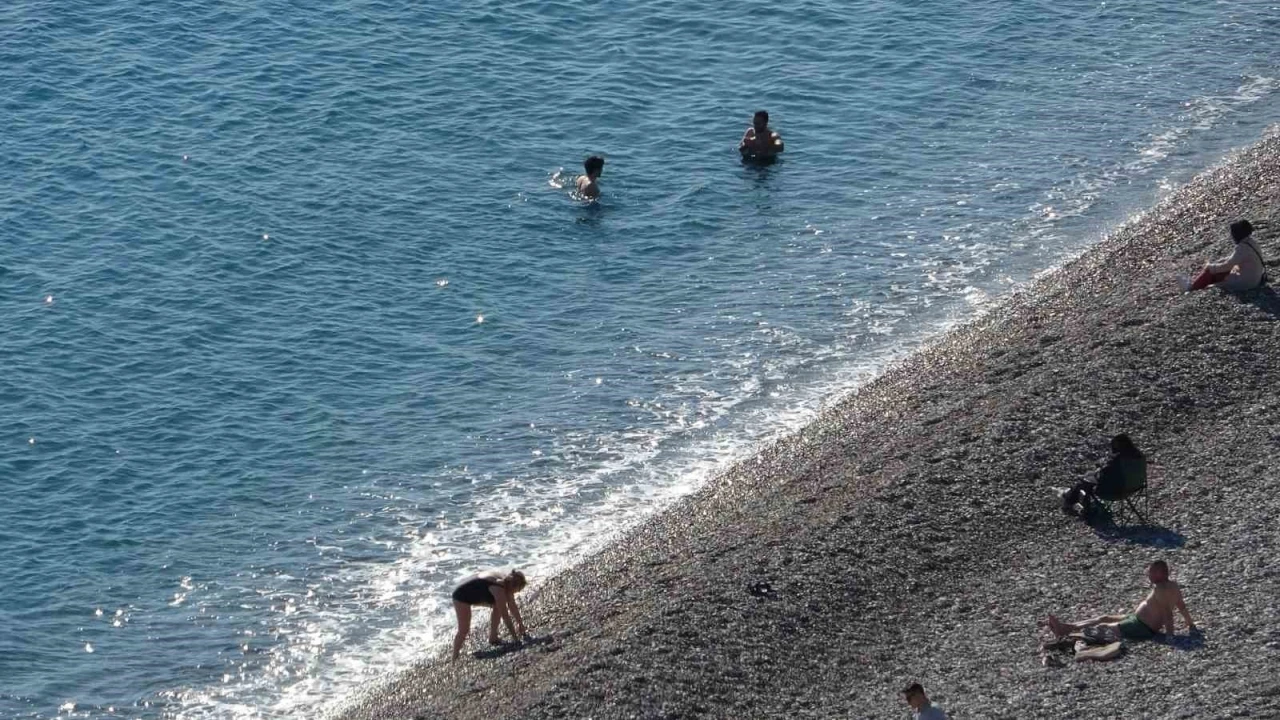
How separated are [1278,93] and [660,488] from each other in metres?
21.7

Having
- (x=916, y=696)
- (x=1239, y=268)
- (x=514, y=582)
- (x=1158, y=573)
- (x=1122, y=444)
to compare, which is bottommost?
(x=514, y=582)

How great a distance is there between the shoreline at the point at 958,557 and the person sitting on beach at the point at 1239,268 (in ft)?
0.95

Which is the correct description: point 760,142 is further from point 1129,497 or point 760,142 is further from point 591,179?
point 1129,497

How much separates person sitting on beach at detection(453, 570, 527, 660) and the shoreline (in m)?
0.39

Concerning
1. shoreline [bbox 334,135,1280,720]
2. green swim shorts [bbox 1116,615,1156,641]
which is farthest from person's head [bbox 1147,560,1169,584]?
shoreline [bbox 334,135,1280,720]

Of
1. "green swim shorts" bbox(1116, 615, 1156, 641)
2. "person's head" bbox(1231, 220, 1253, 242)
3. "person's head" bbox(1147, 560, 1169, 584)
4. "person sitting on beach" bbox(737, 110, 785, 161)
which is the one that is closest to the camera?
"person's head" bbox(1147, 560, 1169, 584)

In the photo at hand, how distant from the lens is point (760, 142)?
38.8 metres

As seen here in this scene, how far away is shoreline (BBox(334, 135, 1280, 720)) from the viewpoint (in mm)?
19141

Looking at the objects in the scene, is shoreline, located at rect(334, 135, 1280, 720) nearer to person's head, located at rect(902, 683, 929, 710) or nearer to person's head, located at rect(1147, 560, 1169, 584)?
person's head, located at rect(1147, 560, 1169, 584)

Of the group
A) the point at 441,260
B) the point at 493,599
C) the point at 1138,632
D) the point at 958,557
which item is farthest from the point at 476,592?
the point at 441,260

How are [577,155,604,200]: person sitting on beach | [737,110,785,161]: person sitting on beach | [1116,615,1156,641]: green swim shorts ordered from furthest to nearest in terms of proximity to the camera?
[737,110,785,161]: person sitting on beach → [577,155,604,200]: person sitting on beach → [1116,615,1156,641]: green swim shorts

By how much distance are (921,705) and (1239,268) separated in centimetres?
1200

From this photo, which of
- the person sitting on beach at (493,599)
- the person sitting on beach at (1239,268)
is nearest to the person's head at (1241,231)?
the person sitting on beach at (1239,268)

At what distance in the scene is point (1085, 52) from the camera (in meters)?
44.4
